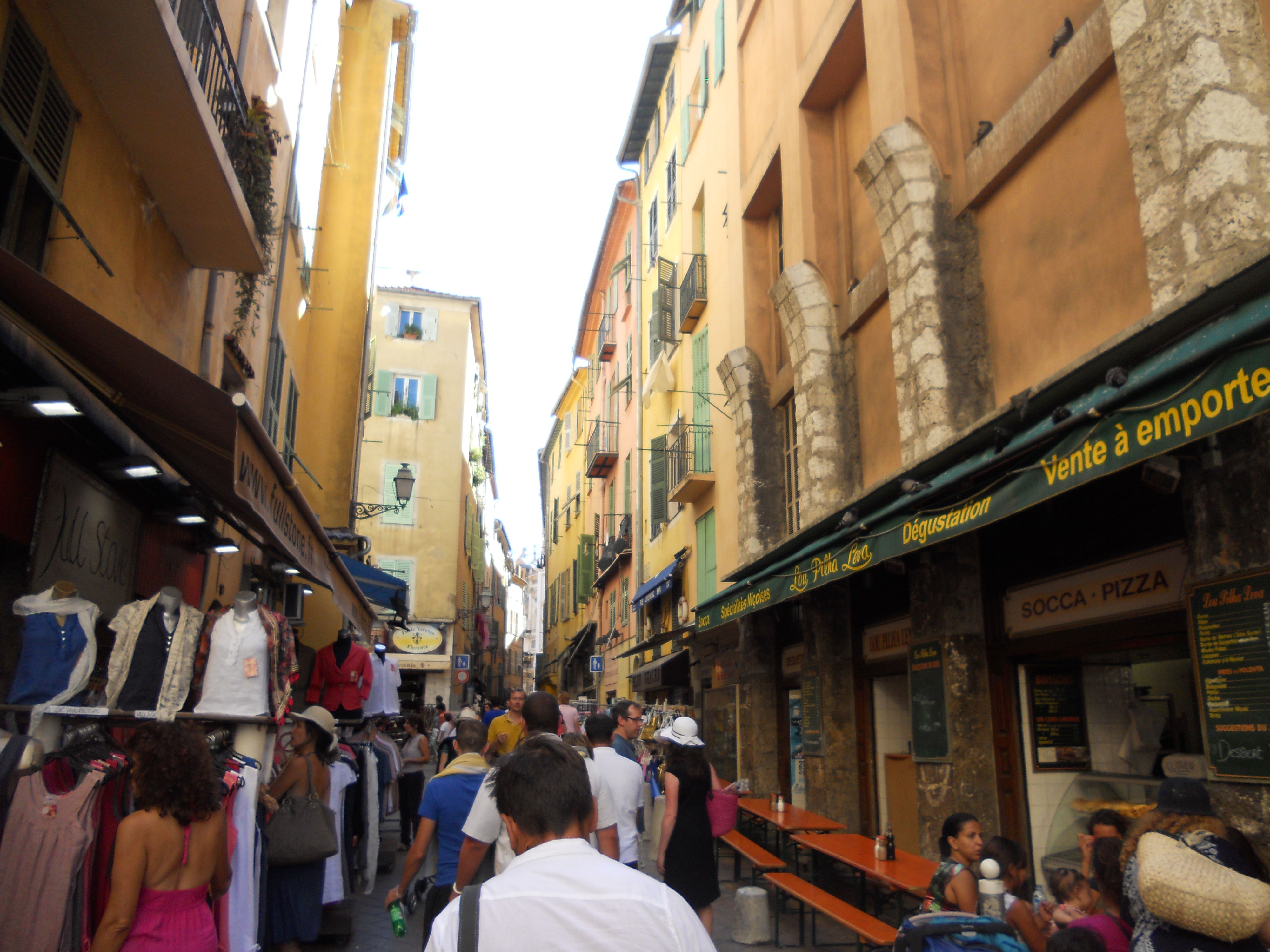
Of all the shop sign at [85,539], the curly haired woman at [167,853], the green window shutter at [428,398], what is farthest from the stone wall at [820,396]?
the green window shutter at [428,398]

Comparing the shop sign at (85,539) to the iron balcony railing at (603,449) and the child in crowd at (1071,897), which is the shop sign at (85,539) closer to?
the child in crowd at (1071,897)

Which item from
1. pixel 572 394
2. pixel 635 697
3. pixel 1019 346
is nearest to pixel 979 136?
pixel 1019 346

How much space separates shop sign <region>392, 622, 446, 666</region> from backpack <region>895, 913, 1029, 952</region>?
2702 cm

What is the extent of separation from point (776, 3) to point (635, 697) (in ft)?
52.3

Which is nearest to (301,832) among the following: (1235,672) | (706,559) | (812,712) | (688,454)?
(1235,672)

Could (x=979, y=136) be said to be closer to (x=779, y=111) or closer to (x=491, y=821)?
(x=779, y=111)

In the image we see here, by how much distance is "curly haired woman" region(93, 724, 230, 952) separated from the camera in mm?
3445

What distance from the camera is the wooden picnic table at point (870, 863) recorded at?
6.06m

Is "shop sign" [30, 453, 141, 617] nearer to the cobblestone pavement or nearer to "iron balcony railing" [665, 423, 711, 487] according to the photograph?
the cobblestone pavement

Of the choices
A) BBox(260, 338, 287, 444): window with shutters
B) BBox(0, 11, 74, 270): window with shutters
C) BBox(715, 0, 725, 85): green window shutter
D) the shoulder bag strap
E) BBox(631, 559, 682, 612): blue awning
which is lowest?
the shoulder bag strap

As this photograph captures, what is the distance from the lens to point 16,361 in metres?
4.45

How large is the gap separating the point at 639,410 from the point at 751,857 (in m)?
15.8

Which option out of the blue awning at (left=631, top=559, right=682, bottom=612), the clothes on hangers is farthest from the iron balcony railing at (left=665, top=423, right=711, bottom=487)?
the clothes on hangers

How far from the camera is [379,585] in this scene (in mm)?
13844
